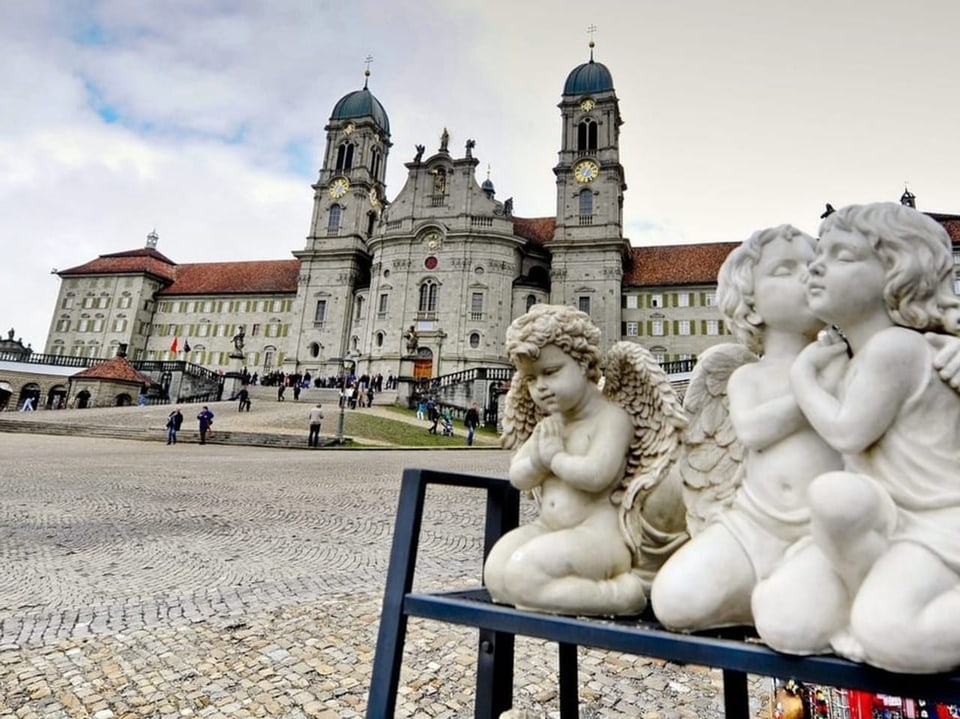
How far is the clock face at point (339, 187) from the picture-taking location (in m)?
50.7

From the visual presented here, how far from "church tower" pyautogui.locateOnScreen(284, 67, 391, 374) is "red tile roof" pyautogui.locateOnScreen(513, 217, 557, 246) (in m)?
13.5

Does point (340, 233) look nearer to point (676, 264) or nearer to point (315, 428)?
point (676, 264)

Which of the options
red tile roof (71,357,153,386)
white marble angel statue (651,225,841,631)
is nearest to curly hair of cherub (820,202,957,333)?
white marble angel statue (651,225,841,631)

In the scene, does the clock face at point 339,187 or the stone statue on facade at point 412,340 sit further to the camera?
the clock face at point 339,187

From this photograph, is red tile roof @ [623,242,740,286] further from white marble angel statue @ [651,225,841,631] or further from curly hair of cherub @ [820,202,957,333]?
curly hair of cherub @ [820,202,957,333]

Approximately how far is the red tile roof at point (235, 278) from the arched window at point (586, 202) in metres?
28.4

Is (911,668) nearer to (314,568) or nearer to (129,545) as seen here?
(314,568)

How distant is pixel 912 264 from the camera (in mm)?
1334

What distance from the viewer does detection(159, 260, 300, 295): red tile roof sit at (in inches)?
2199

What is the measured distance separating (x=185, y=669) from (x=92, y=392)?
129ft

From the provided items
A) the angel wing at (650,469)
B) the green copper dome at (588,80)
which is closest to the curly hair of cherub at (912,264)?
the angel wing at (650,469)

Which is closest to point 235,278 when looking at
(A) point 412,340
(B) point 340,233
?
(B) point 340,233

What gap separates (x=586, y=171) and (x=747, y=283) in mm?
46750

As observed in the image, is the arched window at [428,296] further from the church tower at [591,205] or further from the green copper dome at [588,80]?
the green copper dome at [588,80]
